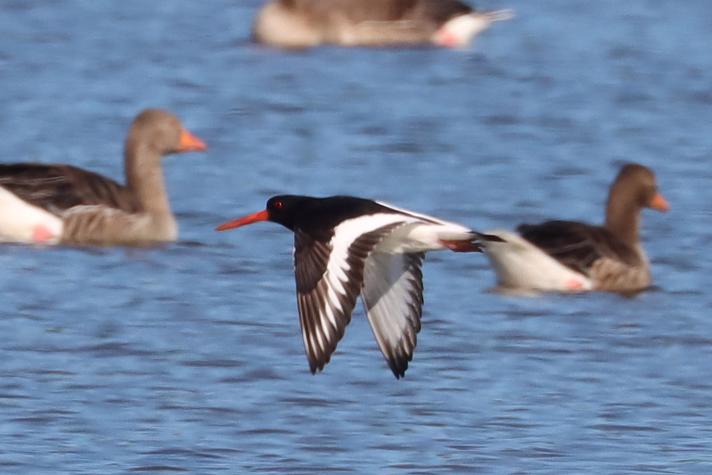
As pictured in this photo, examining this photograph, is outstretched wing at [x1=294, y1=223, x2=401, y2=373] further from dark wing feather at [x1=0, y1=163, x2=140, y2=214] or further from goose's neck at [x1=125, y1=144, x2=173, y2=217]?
goose's neck at [x1=125, y1=144, x2=173, y2=217]

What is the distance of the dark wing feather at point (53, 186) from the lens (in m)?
13.7

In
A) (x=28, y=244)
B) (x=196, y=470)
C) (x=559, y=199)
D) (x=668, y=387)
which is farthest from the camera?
(x=559, y=199)

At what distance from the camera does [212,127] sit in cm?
1800

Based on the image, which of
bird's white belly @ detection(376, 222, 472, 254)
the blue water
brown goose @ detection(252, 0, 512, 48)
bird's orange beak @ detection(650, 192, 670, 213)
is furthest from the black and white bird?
brown goose @ detection(252, 0, 512, 48)

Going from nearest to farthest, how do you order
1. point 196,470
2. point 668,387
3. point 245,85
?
point 196,470
point 668,387
point 245,85

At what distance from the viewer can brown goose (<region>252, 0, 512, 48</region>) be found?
851 inches

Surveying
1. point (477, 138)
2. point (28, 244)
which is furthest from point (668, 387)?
point (477, 138)

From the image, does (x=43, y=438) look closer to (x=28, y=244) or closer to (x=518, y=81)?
(x=28, y=244)

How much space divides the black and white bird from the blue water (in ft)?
2.03

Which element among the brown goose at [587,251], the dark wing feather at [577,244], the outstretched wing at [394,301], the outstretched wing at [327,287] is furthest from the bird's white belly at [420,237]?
the dark wing feather at [577,244]

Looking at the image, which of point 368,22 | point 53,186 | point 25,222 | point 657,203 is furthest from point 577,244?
point 368,22

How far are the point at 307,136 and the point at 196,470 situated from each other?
339 inches

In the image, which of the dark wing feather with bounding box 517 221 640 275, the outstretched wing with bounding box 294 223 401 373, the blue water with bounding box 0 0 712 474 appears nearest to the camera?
the outstretched wing with bounding box 294 223 401 373

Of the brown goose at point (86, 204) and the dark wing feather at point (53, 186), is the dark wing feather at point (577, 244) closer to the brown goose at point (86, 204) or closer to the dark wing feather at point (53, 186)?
the brown goose at point (86, 204)
